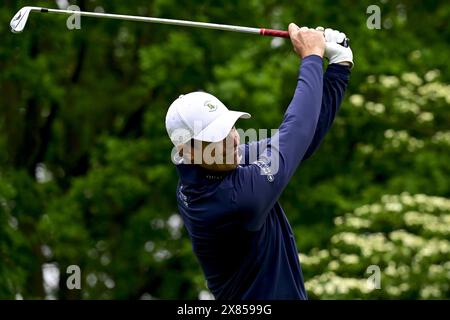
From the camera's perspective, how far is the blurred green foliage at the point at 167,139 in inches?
596

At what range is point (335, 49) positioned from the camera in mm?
4844

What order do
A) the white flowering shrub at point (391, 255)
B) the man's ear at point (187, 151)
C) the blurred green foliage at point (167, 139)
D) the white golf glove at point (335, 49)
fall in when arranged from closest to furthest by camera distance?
the man's ear at point (187, 151)
the white golf glove at point (335, 49)
the white flowering shrub at point (391, 255)
the blurred green foliage at point (167, 139)

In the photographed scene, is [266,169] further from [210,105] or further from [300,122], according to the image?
[210,105]

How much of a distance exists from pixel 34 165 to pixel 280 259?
14.6 meters

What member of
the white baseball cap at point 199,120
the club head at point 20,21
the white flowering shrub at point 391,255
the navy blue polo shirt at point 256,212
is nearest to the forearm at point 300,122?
the navy blue polo shirt at point 256,212

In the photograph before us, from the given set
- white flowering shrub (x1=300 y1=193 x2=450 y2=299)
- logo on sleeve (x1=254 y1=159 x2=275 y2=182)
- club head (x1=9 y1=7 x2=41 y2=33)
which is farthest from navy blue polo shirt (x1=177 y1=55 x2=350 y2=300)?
white flowering shrub (x1=300 y1=193 x2=450 y2=299)

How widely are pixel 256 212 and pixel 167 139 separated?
1243 centimetres

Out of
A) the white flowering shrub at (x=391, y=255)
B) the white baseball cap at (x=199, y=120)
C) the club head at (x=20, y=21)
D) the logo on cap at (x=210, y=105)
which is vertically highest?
the club head at (x=20, y=21)

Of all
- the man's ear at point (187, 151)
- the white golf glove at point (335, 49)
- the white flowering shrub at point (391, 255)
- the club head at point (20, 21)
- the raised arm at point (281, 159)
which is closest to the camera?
the raised arm at point (281, 159)

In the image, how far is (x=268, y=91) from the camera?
15.5 m

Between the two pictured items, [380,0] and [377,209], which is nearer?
[377,209]

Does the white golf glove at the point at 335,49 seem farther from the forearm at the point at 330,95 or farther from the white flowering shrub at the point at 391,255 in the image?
the white flowering shrub at the point at 391,255
